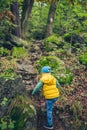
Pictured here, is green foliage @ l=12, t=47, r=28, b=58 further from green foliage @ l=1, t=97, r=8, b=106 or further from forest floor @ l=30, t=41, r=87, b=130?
green foliage @ l=1, t=97, r=8, b=106

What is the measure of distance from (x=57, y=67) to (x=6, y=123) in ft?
12.9

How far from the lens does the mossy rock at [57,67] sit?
11867 mm

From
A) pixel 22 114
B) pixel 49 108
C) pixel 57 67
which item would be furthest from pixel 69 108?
pixel 57 67

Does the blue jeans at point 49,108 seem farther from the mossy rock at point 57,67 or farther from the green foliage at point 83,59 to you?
the green foliage at point 83,59

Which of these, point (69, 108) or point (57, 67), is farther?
point (57, 67)

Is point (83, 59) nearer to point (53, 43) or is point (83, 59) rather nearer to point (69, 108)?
point (53, 43)

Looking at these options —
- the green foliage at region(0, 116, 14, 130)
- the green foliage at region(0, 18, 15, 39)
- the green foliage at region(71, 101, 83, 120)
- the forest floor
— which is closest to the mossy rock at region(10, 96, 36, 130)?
the green foliage at region(0, 116, 14, 130)

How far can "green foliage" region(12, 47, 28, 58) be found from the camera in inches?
531

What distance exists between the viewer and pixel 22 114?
376 inches

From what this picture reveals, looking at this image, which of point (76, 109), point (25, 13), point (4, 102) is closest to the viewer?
point (4, 102)

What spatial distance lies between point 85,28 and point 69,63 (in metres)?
5.42

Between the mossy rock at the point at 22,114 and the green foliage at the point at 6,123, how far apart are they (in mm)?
167

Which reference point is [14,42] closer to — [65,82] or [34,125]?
[65,82]

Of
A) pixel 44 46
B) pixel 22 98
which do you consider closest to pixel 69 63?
pixel 44 46
